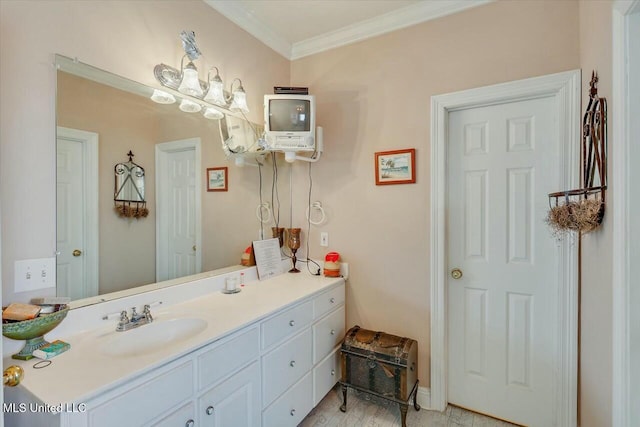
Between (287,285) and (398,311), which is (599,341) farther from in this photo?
(287,285)

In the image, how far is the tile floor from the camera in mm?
1892

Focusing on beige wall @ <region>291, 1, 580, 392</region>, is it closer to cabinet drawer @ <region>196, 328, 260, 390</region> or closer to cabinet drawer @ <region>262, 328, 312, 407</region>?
cabinet drawer @ <region>262, 328, 312, 407</region>

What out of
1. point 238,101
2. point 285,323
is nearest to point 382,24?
point 238,101

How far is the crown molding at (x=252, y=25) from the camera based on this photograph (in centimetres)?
A: 194

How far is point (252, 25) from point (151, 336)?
210 centimetres

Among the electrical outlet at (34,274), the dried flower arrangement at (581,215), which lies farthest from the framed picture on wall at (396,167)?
the electrical outlet at (34,274)

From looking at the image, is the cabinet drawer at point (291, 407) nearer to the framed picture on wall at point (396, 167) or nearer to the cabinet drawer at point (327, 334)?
the cabinet drawer at point (327, 334)

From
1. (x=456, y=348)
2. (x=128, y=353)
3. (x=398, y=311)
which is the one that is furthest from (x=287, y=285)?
(x=456, y=348)

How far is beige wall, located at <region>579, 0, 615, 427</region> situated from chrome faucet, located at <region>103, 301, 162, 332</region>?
6.36 feet

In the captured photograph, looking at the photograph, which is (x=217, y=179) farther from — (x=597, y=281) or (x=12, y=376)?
(x=597, y=281)

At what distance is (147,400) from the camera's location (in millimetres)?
986

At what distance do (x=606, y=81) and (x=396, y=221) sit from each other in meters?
1.26

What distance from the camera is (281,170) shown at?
254 cm

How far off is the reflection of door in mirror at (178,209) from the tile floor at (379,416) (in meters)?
1.27
